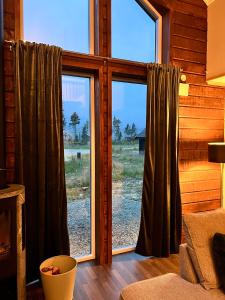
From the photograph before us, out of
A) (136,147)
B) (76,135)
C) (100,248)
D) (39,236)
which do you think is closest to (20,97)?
(76,135)

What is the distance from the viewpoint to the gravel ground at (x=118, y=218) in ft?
9.07

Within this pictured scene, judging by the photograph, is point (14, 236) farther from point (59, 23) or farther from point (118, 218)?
point (59, 23)

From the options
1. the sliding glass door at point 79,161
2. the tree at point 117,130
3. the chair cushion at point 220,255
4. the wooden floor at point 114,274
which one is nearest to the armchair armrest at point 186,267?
the chair cushion at point 220,255

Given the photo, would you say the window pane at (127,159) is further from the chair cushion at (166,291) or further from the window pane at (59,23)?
the chair cushion at (166,291)

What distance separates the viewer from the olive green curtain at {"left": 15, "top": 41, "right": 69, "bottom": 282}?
2166mm

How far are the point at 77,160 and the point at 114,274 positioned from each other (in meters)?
1.23

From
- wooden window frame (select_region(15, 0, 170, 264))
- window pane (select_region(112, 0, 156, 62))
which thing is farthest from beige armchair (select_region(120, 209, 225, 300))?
window pane (select_region(112, 0, 156, 62))

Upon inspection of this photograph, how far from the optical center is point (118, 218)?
9.75 ft

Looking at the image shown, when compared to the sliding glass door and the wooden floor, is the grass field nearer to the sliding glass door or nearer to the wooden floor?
the sliding glass door

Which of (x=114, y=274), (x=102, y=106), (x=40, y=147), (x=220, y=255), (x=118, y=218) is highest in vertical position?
(x=102, y=106)

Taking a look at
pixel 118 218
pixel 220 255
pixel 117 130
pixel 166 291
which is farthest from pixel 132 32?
pixel 166 291

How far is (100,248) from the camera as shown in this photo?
8.73 feet

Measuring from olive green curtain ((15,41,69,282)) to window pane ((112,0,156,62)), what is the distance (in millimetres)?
864

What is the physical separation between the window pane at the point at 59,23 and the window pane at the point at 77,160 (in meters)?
0.38
